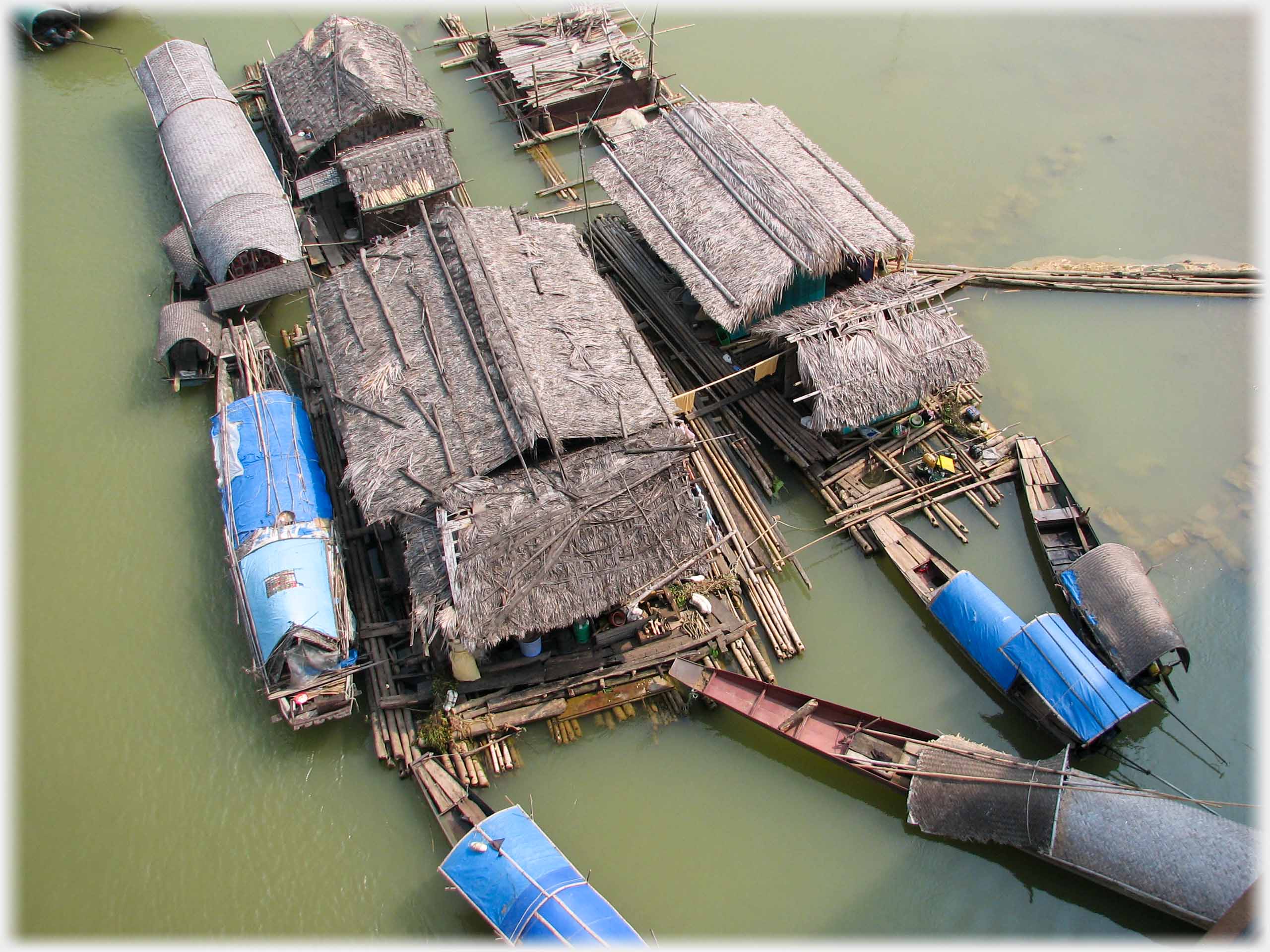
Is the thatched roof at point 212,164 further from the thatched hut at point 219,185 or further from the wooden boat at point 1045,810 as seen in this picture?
the wooden boat at point 1045,810

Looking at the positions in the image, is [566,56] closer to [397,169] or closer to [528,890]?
[397,169]

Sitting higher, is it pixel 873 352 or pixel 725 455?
pixel 873 352

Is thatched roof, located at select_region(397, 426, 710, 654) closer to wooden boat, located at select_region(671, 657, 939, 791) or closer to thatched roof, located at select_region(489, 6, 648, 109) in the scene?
wooden boat, located at select_region(671, 657, 939, 791)

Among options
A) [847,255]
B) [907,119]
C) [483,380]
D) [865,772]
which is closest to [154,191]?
[483,380]

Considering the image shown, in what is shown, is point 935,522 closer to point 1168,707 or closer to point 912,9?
point 1168,707

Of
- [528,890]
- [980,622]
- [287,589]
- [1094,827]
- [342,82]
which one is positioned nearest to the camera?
[528,890]

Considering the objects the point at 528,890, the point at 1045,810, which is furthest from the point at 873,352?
the point at 528,890
